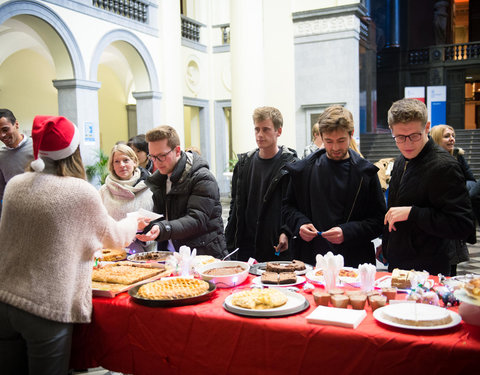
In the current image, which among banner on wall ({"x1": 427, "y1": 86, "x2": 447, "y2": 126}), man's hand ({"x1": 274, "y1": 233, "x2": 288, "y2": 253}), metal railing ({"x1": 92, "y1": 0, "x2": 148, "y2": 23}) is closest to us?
man's hand ({"x1": 274, "y1": 233, "x2": 288, "y2": 253})

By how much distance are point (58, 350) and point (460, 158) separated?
4.58 m

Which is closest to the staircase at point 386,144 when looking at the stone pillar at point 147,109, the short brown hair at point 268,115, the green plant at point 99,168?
the stone pillar at point 147,109

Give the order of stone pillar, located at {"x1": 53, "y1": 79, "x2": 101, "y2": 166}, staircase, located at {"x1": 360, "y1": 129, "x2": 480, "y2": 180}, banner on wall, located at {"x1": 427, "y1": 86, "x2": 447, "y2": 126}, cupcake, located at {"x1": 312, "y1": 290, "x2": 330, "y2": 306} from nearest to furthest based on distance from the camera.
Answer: cupcake, located at {"x1": 312, "y1": 290, "x2": 330, "y2": 306}
stone pillar, located at {"x1": 53, "y1": 79, "x2": 101, "y2": 166}
banner on wall, located at {"x1": 427, "y1": 86, "x2": 447, "y2": 126}
staircase, located at {"x1": 360, "y1": 129, "x2": 480, "y2": 180}

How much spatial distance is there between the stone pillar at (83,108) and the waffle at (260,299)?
929 cm

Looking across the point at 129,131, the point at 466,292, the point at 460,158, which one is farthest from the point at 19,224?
the point at 129,131

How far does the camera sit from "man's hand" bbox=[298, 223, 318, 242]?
9.44 ft

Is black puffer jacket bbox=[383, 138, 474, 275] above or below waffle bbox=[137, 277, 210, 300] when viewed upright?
above

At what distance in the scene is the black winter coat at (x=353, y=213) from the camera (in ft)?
9.83

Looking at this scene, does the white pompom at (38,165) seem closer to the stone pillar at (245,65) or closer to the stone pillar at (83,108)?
the stone pillar at (83,108)

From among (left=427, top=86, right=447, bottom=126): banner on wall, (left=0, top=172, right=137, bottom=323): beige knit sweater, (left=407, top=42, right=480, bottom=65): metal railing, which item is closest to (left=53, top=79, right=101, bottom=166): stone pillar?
(left=0, top=172, right=137, bottom=323): beige knit sweater

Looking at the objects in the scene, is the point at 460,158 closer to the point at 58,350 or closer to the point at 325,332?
the point at 325,332

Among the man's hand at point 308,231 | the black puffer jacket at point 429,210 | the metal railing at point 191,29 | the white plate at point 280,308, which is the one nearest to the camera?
the white plate at point 280,308

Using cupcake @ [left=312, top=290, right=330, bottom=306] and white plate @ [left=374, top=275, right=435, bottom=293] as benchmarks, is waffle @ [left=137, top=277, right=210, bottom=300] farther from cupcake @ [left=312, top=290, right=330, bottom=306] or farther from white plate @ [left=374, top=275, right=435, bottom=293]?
white plate @ [left=374, top=275, right=435, bottom=293]

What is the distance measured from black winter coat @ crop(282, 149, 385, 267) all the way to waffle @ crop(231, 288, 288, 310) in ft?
2.72
